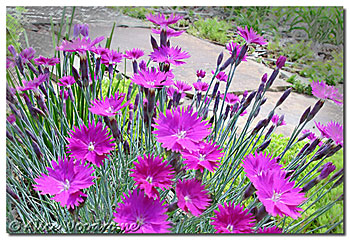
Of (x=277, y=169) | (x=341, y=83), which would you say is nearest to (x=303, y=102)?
(x=341, y=83)

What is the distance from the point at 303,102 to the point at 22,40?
1.08 meters

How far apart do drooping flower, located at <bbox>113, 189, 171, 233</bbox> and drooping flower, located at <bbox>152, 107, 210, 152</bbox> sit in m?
0.09

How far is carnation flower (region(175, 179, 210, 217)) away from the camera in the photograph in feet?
1.46

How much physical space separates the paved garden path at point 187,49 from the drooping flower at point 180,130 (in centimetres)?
62

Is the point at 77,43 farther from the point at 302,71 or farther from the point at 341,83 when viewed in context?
the point at 302,71

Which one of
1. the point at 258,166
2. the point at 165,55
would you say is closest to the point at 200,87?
the point at 165,55

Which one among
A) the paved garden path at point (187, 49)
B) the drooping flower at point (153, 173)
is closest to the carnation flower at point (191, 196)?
the drooping flower at point (153, 173)

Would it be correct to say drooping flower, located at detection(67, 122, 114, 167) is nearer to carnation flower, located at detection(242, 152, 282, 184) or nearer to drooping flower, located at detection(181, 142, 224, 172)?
drooping flower, located at detection(181, 142, 224, 172)

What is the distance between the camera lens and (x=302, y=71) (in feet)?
4.15

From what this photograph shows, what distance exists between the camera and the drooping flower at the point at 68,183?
1.43 ft

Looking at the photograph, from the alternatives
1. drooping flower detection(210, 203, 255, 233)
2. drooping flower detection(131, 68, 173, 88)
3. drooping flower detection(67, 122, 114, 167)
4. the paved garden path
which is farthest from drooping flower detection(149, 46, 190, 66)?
the paved garden path

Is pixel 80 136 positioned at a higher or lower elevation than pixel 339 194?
higher

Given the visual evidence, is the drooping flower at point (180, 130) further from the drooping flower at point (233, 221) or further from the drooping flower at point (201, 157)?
the drooping flower at point (233, 221)
